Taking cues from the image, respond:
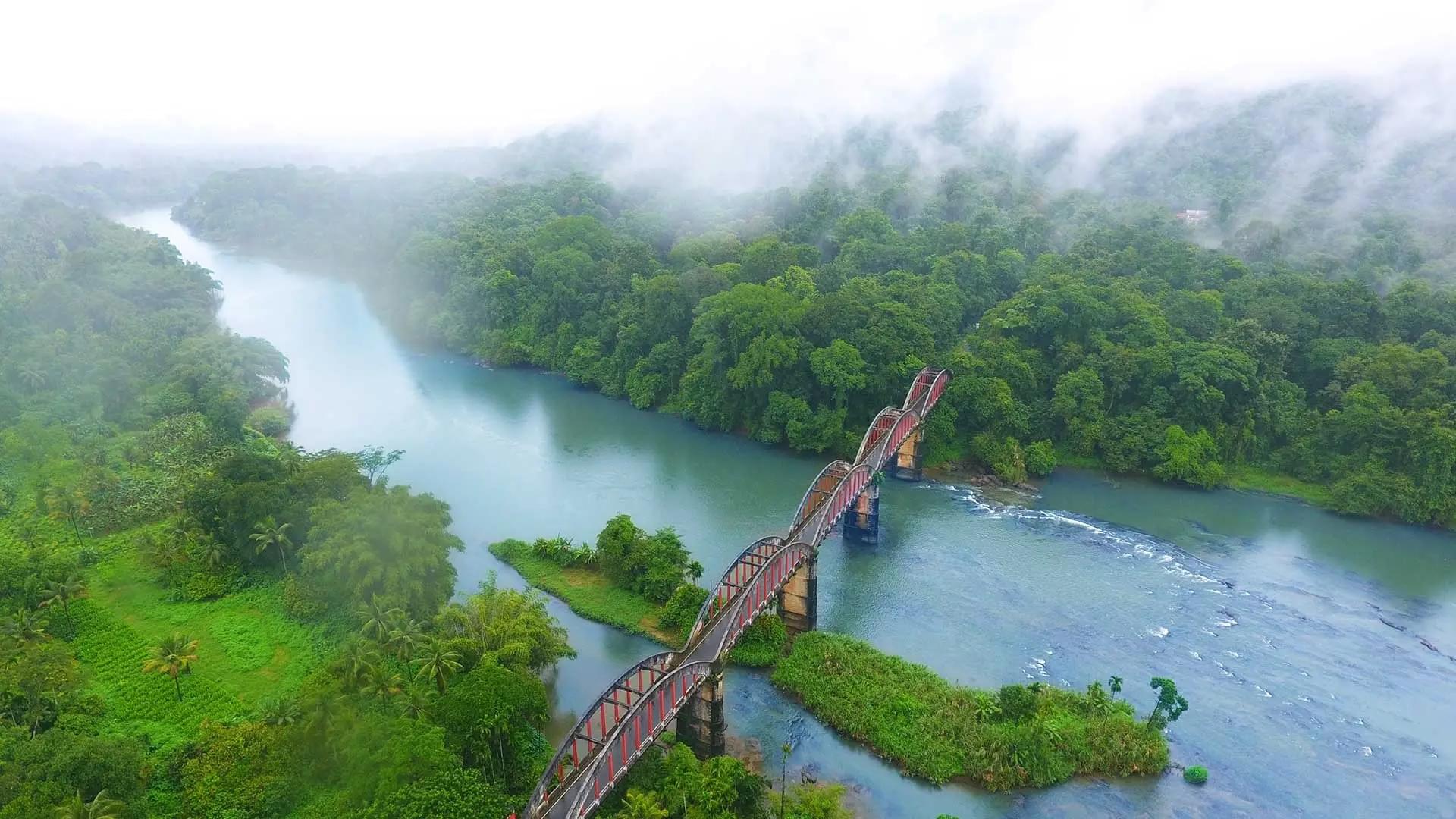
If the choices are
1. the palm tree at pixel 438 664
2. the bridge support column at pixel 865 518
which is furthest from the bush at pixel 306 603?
the bridge support column at pixel 865 518

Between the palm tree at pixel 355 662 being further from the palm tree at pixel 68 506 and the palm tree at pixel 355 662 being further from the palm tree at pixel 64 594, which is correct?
the palm tree at pixel 68 506

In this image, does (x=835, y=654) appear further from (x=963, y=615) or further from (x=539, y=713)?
(x=539, y=713)

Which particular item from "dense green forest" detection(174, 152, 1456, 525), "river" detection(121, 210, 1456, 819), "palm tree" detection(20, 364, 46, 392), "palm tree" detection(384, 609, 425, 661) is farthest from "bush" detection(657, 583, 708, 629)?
"palm tree" detection(20, 364, 46, 392)

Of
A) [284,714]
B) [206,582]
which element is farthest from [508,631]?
[206,582]

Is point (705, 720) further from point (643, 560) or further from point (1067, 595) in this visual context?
point (1067, 595)

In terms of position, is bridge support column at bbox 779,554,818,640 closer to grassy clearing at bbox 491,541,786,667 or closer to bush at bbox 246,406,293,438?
grassy clearing at bbox 491,541,786,667

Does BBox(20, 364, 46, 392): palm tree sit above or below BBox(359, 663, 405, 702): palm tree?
above
